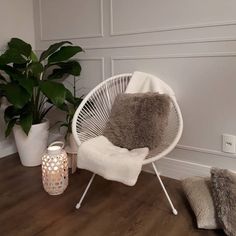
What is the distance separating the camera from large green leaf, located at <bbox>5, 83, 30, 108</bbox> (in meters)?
1.90

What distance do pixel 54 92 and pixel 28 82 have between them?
204 millimetres

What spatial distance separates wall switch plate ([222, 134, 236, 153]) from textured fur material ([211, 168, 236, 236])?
1.02ft

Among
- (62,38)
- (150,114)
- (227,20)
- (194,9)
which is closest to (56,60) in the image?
(62,38)

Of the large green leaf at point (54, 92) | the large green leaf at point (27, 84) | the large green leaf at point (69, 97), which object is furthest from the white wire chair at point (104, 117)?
the large green leaf at point (27, 84)

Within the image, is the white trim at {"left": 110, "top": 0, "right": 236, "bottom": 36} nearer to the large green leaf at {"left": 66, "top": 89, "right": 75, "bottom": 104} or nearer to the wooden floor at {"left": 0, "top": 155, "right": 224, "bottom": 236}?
the large green leaf at {"left": 66, "top": 89, "right": 75, "bottom": 104}

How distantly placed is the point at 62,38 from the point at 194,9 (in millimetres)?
1318

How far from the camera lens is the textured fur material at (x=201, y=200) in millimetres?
1474

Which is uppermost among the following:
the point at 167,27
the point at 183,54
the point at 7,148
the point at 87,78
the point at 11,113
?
the point at 167,27

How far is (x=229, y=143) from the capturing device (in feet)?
6.12

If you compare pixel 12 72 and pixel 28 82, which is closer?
pixel 28 82

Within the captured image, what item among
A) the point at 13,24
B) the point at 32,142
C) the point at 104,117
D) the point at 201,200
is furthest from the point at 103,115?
the point at 13,24

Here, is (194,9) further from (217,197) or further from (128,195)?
(128,195)

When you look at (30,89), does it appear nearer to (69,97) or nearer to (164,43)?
(69,97)

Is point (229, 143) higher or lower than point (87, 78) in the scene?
lower
